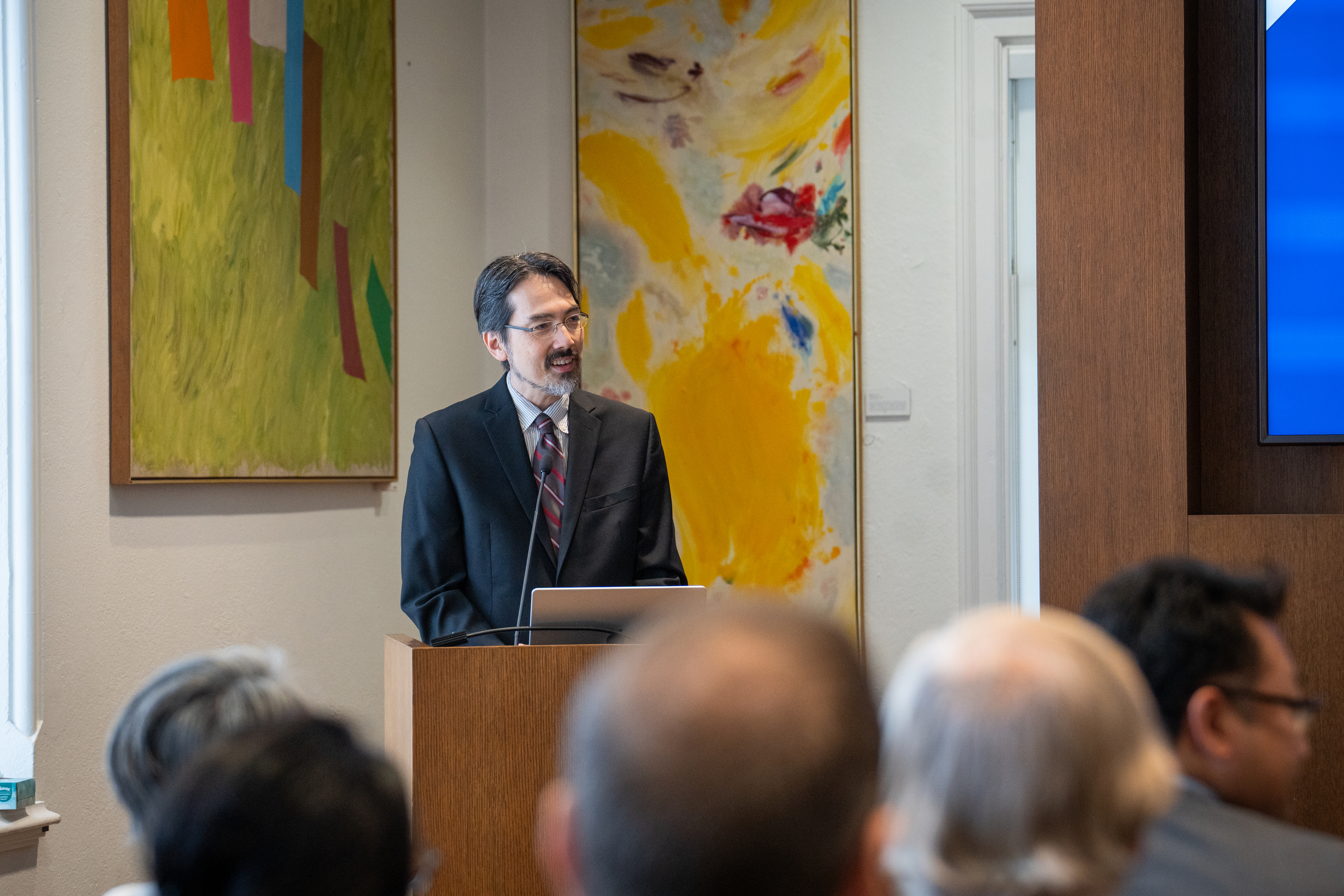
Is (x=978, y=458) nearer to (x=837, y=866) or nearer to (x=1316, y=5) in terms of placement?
(x=1316, y=5)

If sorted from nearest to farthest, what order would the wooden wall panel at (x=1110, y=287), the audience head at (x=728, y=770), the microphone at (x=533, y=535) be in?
the audience head at (x=728, y=770) → the microphone at (x=533, y=535) → the wooden wall panel at (x=1110, y=287)

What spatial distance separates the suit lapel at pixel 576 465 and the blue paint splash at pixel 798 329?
1523 mm

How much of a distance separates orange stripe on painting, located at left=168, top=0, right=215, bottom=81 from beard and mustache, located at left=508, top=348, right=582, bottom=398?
1062 millimetres

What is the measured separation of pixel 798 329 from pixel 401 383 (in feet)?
4.45

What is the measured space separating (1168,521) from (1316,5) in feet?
3.56

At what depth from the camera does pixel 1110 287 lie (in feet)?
8.79

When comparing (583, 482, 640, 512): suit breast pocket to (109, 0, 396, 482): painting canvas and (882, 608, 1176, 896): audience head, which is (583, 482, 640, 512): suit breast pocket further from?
(882, 608, 1176, 896): audience head

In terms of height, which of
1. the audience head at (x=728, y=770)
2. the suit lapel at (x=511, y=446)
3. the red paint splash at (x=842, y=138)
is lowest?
the audience head at (x=728, y=770)

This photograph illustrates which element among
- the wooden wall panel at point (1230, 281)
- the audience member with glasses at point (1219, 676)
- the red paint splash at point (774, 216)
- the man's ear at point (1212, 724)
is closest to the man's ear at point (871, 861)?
the audience member with glasses at point (1219, 676)

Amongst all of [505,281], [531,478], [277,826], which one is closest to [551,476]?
[531,478]

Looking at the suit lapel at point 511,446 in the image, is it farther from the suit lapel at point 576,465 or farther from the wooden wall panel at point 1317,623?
the wooden wall panel at point 1317,623

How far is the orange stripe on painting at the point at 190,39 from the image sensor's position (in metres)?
2.88

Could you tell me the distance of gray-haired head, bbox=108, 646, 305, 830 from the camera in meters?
1.11

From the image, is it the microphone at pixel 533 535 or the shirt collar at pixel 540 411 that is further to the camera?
the shirt collar at pixel 540 411
